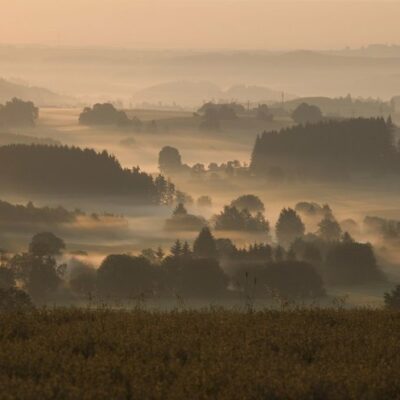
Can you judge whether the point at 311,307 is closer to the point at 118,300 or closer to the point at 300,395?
the point at 118,300

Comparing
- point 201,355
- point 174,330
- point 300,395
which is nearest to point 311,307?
point 174,330

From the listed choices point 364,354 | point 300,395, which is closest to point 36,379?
point 300,395

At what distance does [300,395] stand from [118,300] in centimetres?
743

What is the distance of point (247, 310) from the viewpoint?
63.2ft

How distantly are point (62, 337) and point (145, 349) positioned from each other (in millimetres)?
1376

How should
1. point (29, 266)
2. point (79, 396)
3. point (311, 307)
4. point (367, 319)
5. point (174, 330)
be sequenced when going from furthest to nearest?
point (29, 266), point (311, 307), point (367, 319), point (174, 330), point (79, 396)

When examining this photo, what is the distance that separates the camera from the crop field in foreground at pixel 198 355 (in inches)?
525

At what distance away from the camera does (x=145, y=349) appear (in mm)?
15258

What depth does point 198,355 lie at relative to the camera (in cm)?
1514

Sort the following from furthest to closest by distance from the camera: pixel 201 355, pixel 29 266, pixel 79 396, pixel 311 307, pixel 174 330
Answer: pixel 29 266, pixel 311 307, pixel 174 330, pixel 201 355, pixel 79 396

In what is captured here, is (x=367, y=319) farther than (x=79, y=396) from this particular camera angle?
Yes

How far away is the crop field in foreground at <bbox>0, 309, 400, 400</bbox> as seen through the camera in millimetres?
13328

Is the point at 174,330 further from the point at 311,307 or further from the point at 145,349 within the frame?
the point at 311,307

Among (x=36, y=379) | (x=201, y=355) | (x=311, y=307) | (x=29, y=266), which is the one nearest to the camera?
(x=36, y=379)
